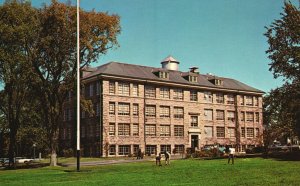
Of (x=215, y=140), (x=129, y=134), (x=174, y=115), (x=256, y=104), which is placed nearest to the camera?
(x=129, y=134)

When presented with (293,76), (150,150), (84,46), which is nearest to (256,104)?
(150,150)

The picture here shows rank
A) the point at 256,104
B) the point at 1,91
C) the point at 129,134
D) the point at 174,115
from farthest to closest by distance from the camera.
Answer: the point at 256,104 < the point at 174,115 < the point at 129,134 < the point at 1,91

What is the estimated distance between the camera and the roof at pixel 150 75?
65.1 metres

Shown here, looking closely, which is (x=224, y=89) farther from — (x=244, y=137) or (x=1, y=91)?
(x=1, y=91)

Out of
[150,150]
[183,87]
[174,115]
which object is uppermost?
[183,87]

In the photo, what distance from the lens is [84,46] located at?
137 ft

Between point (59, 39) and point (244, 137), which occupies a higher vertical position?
point (59, 39)

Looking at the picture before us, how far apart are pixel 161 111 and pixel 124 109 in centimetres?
761

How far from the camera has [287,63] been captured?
44.9m

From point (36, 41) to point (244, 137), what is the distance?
5032 centimetres

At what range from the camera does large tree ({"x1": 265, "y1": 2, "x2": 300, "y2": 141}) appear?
141 feet

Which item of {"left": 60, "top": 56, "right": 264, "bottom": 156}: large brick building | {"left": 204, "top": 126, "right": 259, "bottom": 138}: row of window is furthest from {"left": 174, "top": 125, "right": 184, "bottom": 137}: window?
{"left": 204, "top": 126, "right": 259, "bottom": 138}: row of window

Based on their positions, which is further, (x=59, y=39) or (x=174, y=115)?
(x=174, y=115)

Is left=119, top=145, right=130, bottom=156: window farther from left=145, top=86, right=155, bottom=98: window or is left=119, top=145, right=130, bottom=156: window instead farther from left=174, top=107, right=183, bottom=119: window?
left=174, top=107, right=183, bottom=119: window
